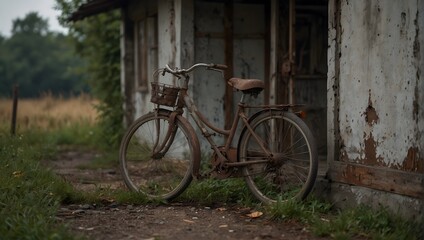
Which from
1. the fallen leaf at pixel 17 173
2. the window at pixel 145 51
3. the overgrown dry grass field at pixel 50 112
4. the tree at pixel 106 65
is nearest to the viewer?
the fallen leaf at pixel 17 173

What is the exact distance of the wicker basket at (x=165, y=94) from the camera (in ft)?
17.6

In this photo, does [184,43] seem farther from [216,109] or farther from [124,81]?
[124,81]

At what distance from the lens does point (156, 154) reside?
552 centimetres

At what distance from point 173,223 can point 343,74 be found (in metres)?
2.08

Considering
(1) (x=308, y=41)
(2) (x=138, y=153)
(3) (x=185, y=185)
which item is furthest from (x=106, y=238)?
(1) (x=308, y=41)

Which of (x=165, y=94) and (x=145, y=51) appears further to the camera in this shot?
(x=145, y=51)

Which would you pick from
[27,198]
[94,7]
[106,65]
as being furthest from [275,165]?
[106,65]

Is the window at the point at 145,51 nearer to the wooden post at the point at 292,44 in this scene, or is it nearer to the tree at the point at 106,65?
the tree at the point at 106,65

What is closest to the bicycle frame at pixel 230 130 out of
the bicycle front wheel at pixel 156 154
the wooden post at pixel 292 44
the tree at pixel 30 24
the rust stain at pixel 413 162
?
the bicycle front wheel at pixel 156 154

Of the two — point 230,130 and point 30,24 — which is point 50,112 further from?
point 30,24

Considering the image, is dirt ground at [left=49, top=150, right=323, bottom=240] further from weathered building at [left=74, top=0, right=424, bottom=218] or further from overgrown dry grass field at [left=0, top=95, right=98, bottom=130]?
overgrown dry grass field at [left=0, top=95, right=98, bottom=130]

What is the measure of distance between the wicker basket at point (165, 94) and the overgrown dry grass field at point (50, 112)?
26.2 ft

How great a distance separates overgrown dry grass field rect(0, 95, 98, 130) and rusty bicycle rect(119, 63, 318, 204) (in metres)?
7.70

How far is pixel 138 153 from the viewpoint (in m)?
5.78
